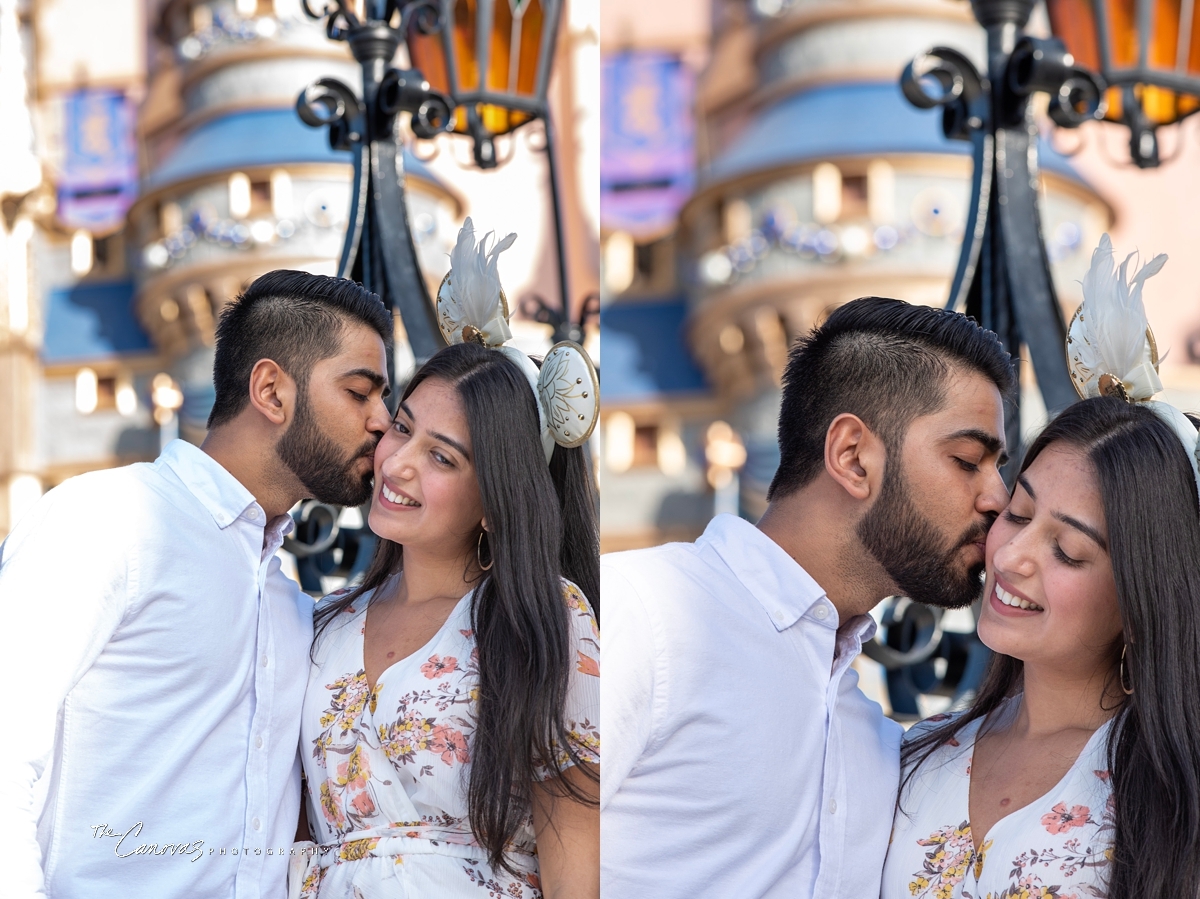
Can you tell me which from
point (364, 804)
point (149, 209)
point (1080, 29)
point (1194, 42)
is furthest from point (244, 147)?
point (1194, 42)

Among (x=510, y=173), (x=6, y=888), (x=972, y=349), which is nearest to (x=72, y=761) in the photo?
(x=6, y=888)

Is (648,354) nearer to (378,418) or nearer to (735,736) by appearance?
(378,418)

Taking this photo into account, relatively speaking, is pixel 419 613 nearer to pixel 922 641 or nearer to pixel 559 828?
pixel 559 828

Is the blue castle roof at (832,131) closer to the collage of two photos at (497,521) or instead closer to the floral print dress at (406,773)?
the collage of two photos at (497,521)

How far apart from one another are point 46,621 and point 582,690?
0.54m

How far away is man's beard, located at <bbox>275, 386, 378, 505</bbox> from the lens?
144 centimetres

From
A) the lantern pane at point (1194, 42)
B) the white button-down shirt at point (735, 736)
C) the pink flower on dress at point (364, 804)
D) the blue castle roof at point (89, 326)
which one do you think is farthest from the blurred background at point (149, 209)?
the lantern pane at point (1194, 42)

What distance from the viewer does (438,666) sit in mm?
1393

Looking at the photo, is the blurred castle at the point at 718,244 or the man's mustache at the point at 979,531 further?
the blurred castle at the point at 718,244

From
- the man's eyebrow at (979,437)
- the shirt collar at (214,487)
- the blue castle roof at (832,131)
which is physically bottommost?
the shirt collar at (214,487)

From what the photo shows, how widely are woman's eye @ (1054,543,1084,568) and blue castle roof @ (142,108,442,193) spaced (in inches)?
36.6

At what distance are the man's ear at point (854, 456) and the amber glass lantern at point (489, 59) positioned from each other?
58 centimetres

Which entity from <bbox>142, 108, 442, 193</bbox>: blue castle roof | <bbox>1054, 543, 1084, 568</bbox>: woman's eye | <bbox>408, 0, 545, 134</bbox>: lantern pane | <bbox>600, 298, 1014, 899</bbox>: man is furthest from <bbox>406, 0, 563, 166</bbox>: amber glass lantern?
<bbox>1054, 543, 1084, 568</bbox>: woman's eye

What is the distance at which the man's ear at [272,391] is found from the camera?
1.44m
